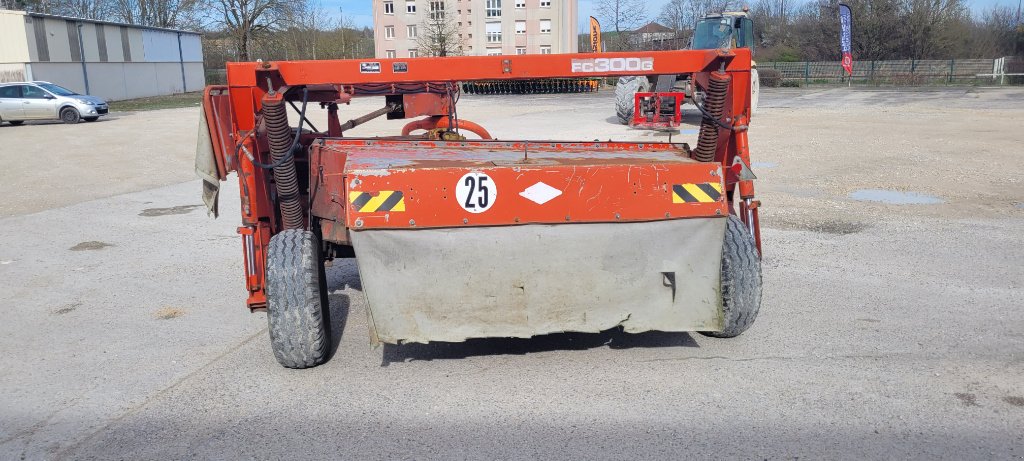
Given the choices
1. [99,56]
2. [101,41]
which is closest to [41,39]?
[99,56]

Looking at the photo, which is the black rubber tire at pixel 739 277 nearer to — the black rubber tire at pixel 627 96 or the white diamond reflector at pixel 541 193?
the white diamond reflector at pixel 541 193

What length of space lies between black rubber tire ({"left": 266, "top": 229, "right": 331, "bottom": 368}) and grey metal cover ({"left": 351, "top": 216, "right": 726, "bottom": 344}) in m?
0.43

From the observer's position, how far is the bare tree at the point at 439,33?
58250mm

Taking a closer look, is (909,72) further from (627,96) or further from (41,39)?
(41,39)

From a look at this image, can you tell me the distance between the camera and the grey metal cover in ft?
14.3

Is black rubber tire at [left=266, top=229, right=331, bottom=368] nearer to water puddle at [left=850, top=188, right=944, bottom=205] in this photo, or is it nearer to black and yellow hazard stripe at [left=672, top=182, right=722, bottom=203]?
black and yellow hazard stripe at [left=672, top=182, right=722, bottom=203]

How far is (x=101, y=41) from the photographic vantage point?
42156 mm

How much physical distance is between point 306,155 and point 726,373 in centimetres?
325

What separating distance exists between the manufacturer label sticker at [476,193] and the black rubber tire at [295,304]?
105 cm

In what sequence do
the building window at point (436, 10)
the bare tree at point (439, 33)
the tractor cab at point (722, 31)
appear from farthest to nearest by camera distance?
the building window at point (436, 10)
the bare tree at point (439, 33)
the tractor cab at point (722, 31)

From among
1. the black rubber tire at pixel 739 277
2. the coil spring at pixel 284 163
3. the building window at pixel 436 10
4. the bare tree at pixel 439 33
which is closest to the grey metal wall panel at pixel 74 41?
the bare tree at pixel 439 33

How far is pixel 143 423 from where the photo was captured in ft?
→ 13.8

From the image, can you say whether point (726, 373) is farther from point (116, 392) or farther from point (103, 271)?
point (103, 271)

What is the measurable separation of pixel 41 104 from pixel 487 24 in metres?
51.4
